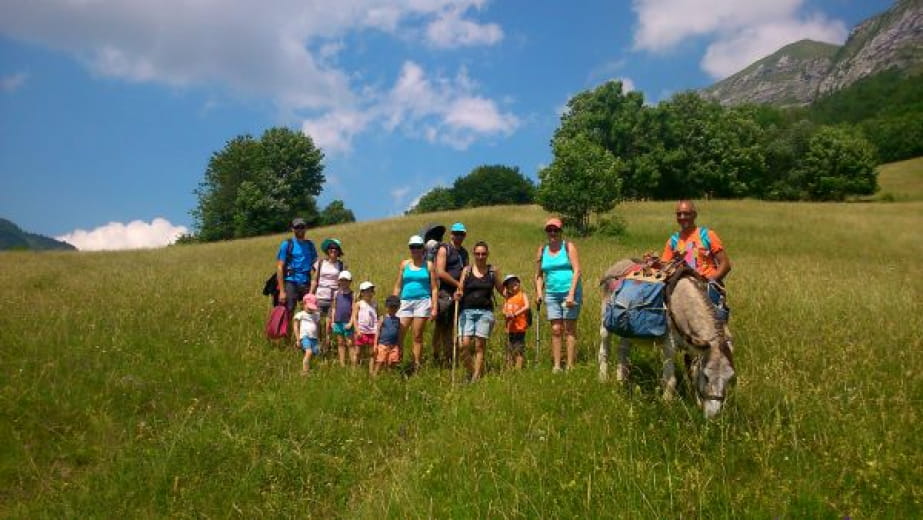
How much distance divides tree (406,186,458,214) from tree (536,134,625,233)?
63915mm

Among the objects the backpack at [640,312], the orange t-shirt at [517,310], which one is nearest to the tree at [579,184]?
the orange t-shirt at [517,310]

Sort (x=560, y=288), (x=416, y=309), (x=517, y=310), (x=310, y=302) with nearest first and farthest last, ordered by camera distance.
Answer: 1. (x=560, y=288)
2. (x=517, y=310)
3. (x=416, y=309)
4. (x=310, y=302)

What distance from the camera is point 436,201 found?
98312 millimetres

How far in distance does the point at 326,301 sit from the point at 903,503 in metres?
7.14

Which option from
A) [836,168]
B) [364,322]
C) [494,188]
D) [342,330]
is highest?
[494,188]

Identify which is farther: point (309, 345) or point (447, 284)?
point (309, 345)

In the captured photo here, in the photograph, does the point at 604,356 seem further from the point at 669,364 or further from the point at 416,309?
the point at 416,309

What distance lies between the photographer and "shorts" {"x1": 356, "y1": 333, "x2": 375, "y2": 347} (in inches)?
309

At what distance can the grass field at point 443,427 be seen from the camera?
3.71m

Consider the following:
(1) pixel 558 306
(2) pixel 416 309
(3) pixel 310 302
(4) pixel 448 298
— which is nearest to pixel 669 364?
(1) pixel 558 306

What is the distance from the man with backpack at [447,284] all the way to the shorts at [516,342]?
0.96 m

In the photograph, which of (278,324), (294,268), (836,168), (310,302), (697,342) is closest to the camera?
(697,342)

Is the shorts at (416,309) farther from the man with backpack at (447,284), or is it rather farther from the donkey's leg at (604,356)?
the donkey's leg at (604,356)

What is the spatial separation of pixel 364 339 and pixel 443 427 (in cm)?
297
